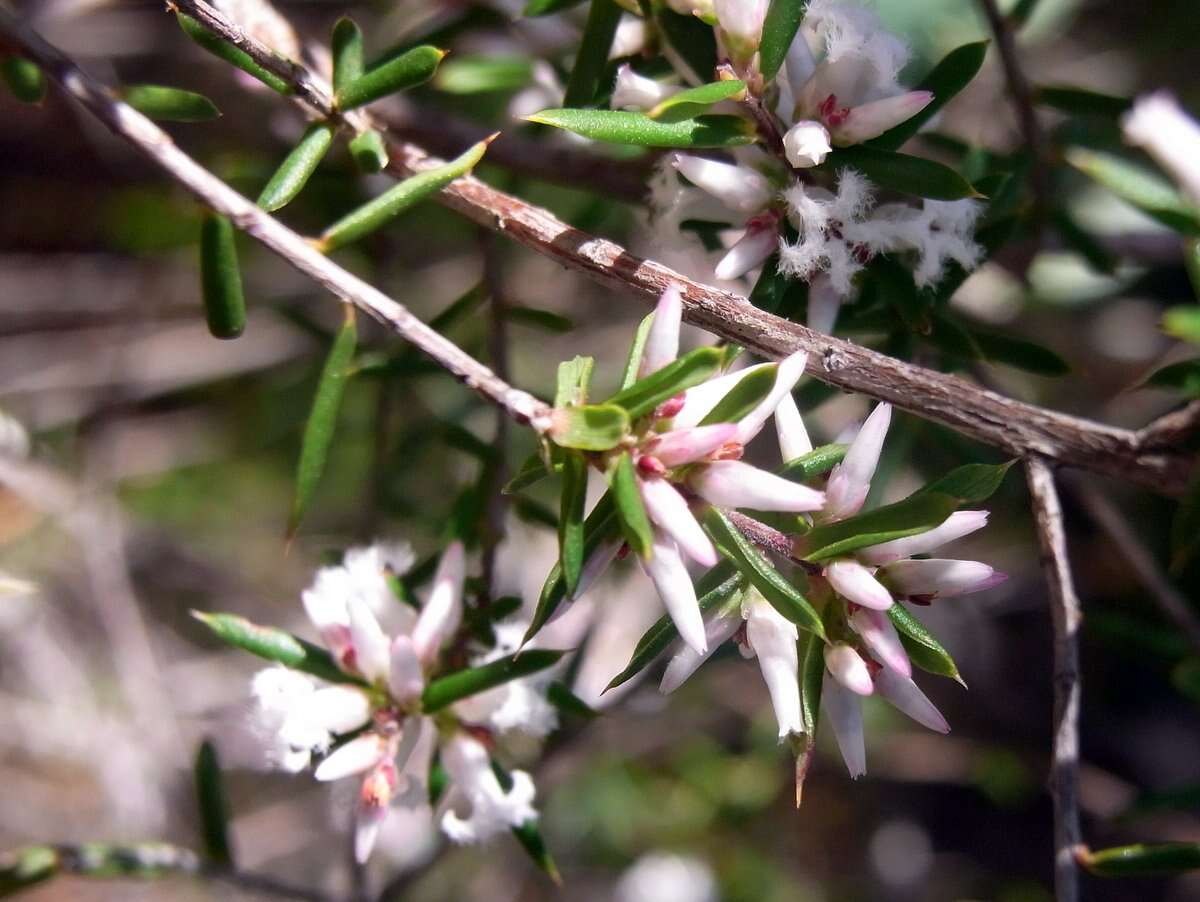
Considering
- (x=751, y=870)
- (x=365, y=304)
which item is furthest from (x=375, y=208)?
(x=751, y=870)

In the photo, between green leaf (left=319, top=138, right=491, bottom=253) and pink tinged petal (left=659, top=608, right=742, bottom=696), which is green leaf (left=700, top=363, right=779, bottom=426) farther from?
green leaf (left=319, top=138, right=491, bottom=253)

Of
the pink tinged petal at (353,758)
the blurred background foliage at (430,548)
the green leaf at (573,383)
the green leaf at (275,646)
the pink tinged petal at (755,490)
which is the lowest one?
the blurred background foliage at (430,548)

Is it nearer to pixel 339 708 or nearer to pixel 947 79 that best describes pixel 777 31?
pixel 947 79

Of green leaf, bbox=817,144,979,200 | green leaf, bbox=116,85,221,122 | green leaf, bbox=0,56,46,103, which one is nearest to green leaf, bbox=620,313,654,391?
green leaf, bbox=817,144,979,200

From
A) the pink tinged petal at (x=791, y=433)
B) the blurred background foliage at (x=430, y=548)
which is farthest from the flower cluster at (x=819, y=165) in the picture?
the blurred background foliage at (x=430, y=548)

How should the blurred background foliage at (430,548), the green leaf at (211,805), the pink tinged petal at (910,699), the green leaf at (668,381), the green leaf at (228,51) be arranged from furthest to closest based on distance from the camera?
1. the blurred background foliage at (430,548)
2. the green leaf at (211,805)
3. the green leaf at (228,51)
4. the pink tinged petal at (910,699)
5. the green leaf at (668,381)

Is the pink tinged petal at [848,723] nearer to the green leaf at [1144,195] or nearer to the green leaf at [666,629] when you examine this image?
the green leaf at [666,629]

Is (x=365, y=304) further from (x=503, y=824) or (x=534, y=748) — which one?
(x=534, y=748)
